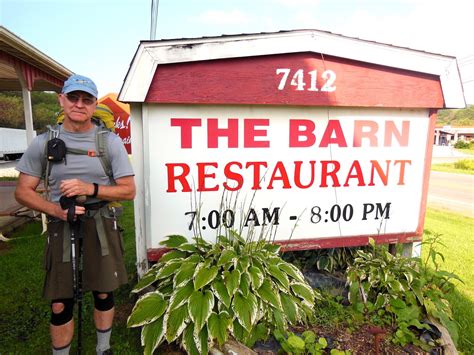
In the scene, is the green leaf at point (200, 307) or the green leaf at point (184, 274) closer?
the green leaf at point (200, 307)

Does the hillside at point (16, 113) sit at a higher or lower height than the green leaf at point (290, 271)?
higher

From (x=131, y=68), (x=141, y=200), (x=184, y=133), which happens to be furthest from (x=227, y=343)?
(x=131, y=68)

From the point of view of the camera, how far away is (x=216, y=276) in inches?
93.5

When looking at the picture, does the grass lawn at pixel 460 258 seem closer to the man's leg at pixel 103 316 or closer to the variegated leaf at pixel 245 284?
the variegated leaf at pixel 245 284

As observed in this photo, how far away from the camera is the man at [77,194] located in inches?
75.1

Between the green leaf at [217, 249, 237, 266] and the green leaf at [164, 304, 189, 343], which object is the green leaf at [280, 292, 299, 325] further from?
the green leaf at [164, 304, 189, 343]

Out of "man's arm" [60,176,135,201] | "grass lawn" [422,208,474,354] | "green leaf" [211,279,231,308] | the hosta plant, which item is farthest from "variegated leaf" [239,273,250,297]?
"grass lawn" [422,208,474,354]

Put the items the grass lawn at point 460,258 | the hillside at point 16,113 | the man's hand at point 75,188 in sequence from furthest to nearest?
1. the hillside at point 16,113
2. the grass lawn at point 460,258
3. the man's hand at point 75,188

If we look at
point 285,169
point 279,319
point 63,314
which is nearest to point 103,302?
point 63,314

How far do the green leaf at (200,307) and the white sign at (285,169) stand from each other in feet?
2.46

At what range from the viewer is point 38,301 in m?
3.10

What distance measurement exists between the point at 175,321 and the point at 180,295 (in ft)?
0.56

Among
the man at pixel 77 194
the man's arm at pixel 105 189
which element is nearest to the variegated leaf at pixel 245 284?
the man at pixel 77 194

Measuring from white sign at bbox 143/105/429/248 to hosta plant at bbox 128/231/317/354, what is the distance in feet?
1.04
